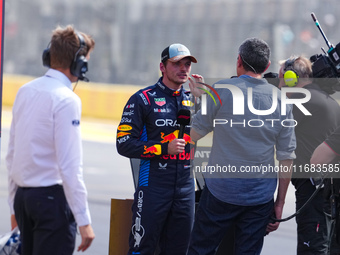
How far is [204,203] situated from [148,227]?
1.38ft

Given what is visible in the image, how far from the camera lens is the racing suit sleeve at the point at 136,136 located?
4562mm

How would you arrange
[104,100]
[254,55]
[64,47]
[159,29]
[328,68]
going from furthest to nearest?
[159,29] < [104,100] < [328,68] < [254,55] < [64,47]

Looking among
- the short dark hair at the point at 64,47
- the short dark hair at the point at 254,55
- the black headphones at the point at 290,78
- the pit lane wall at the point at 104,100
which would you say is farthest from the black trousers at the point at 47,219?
the pit lane wall at the point at 104,100

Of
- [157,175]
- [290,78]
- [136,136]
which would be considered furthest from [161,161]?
[290,78]

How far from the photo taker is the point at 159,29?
22.9 metres

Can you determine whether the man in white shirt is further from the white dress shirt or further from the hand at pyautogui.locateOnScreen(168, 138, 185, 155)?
the hand at pyautogui.locateOnScreen(168, 138, 185, 155)

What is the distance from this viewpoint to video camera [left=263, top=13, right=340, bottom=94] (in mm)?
4711

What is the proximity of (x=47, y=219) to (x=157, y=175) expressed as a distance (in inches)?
48.3

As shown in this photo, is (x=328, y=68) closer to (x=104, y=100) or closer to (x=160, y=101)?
(x=160, y=101)

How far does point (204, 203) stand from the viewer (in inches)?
176

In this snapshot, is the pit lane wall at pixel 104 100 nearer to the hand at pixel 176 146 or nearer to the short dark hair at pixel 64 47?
the hand at pixel 176 146

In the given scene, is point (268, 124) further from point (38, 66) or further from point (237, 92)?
point (38, 66)

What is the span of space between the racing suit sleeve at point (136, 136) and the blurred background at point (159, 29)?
15385 mm

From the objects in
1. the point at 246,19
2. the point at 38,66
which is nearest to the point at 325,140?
the point at 246,19
